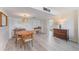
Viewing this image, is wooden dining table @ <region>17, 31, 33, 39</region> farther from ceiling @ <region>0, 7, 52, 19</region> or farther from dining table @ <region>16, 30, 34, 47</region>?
ceiling @ <region>0, 7, 52, 19</region>

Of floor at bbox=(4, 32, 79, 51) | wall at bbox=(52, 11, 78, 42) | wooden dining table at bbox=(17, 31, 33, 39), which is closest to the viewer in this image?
floor at bbox=(4, 32, 79, 51)

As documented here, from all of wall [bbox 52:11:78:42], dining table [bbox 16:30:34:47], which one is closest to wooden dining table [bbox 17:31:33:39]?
dining table [bbox 16:30:34:47]

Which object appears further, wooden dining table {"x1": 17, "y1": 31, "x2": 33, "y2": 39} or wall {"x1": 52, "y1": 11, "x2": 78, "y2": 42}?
wall {"x1": 52, "y1": 11, "x2": 78, "y2": 42}

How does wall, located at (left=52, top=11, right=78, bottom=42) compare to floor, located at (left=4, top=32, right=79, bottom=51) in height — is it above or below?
above

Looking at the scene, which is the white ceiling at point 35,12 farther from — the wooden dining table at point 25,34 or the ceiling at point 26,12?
the wooden dining table at point 25,34

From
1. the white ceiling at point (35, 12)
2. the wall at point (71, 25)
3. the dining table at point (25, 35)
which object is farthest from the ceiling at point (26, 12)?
the wall at point (71, 25)

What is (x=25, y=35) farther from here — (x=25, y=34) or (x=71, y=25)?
(x=71, y=25)

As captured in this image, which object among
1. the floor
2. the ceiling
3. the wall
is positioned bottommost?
the floor

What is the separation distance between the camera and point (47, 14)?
266 cm

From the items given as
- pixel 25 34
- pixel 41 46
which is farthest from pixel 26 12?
pixel 41 46
